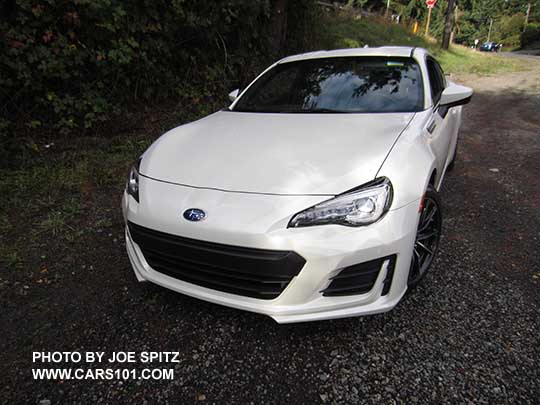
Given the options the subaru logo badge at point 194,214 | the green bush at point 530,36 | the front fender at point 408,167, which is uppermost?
the front fender at point 408,167

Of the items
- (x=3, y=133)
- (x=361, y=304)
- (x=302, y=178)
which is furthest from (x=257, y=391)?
(x=3, y=133)

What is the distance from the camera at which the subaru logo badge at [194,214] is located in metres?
1.62

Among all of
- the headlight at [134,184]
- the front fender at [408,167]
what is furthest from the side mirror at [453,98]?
the headlight at [134,184]

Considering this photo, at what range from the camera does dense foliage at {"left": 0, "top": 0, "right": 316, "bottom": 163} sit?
3.66 metres

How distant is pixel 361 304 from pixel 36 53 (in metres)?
4.03

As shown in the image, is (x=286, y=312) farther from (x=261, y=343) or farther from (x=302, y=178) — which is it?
(x=302, y=178)

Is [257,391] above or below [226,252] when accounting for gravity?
below

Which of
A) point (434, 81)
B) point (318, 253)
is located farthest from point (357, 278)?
point (434, 81)

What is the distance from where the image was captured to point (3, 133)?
369 centimetres

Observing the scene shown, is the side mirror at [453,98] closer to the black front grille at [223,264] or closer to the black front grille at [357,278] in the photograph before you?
the black front grille at [357,278]

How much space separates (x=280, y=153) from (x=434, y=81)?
1.77 metres

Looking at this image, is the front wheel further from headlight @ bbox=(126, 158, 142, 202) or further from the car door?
headlight @ bbox=(126, 158, 142, 202)

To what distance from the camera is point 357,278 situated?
1.60m

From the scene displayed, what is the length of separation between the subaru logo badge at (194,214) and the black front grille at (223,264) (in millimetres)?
102
